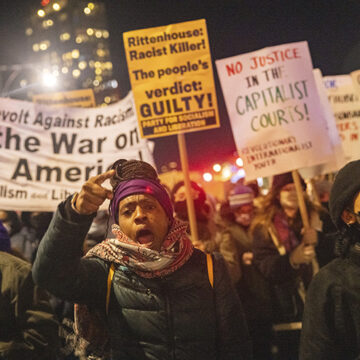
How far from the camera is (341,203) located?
91.7 inches

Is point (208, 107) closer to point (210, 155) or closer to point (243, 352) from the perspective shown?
point (243, 352)

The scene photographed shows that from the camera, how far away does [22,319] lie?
289cm

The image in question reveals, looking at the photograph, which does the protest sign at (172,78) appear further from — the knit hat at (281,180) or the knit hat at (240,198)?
the knit hat at (240,198)

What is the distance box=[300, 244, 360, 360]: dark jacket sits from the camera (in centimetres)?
219

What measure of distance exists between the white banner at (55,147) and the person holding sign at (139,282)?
2445 millimetres

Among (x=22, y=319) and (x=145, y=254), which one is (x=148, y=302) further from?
(x=22, y=319)

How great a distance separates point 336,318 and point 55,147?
3.60 m

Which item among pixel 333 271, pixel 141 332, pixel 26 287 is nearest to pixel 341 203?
pixel 333 271

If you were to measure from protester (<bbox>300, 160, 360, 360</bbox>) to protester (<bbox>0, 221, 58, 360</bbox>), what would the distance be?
1.55 meters

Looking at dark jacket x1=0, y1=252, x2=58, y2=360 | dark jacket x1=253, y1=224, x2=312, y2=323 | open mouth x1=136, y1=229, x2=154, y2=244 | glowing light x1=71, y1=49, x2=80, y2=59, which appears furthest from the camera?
glowing light x1=71, y1=49, x2=80, y2=59

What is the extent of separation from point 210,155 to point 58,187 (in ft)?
105

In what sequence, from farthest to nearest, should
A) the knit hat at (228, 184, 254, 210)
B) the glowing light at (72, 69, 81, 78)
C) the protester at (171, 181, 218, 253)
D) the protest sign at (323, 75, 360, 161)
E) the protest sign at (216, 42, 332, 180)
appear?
the glowing light at (72, 69, 81, 78) < the protest sign at (323, 75, 360, 161) < the knit hat at (228, 184, 254, 210) < the protest sign at (216, 42, 332, 180) < the protester at (171, 181, 218, 253)

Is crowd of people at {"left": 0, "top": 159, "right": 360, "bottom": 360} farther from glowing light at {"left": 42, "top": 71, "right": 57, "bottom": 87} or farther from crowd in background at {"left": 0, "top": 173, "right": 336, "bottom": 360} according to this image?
glowing light at {"left": 42, "top": 71, "right": 57, "bottom": 87}

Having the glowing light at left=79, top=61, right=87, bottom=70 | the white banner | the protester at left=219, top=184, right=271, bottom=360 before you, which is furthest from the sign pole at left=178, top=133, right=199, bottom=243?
the glowing light at left=79, top=61, right=87, bottom=70
